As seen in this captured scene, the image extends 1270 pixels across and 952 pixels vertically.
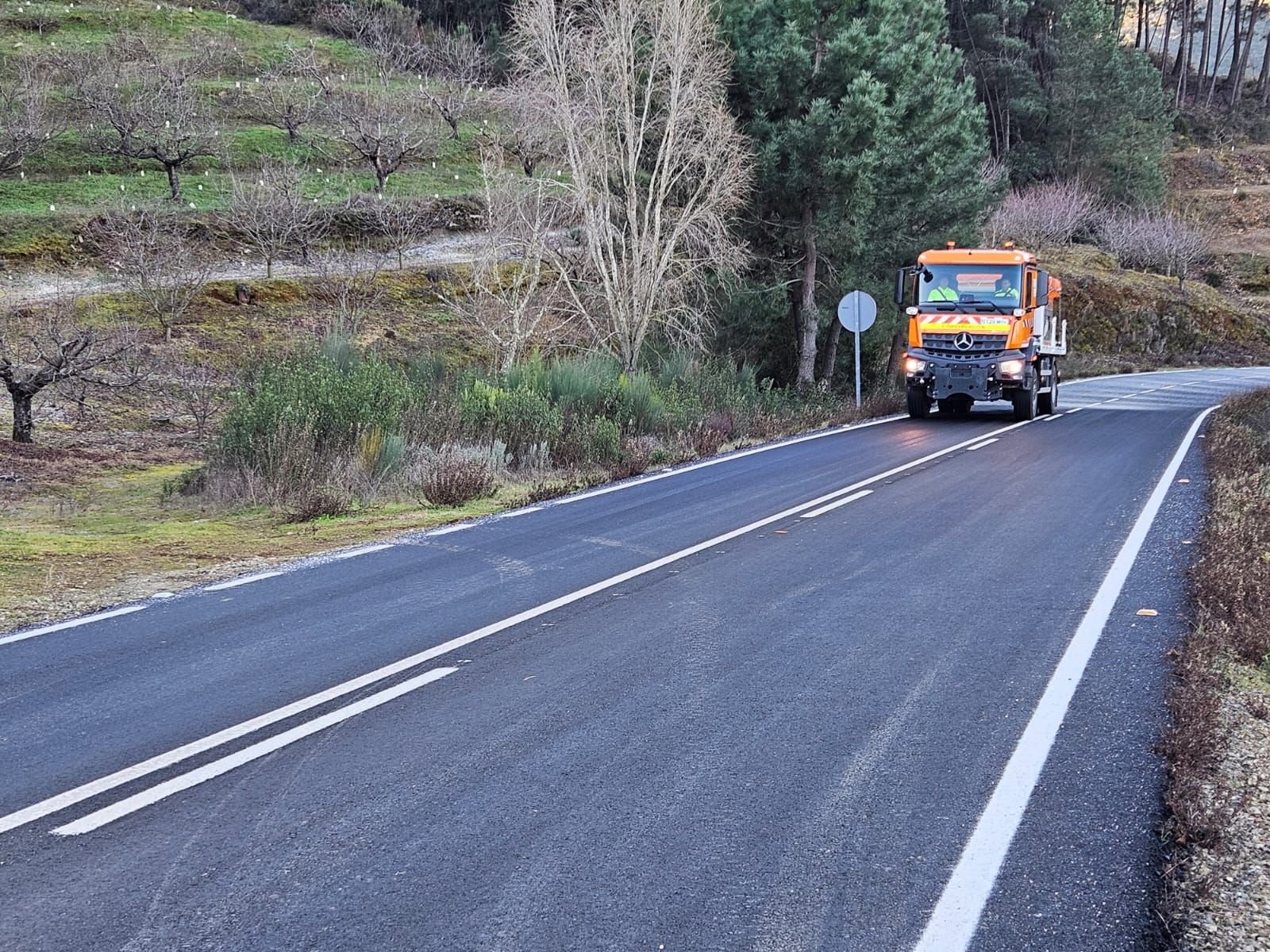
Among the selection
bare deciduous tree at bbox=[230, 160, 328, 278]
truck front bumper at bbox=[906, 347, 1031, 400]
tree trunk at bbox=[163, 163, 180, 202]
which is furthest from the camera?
tree trunk at bbox=[163, 163, 180, 202]

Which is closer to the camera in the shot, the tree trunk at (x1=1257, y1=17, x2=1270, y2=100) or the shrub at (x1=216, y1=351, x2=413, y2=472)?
the shrub at (x1=216, y1=351, x2=413, y2=472)

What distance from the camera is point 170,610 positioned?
313 inches

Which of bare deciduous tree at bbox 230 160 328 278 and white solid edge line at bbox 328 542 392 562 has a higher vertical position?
bare deciduous tree at bbox 230 160 328 278

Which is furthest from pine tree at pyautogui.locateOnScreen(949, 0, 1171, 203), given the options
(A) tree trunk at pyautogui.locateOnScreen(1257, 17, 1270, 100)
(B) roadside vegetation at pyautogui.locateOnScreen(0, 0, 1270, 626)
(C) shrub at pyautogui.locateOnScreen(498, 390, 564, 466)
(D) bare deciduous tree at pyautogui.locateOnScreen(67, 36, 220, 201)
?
(C) shrub at pyautogui.locateOnScreen(498, 390, 564, 466)

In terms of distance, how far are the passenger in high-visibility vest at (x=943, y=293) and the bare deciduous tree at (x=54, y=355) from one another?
52.7ft

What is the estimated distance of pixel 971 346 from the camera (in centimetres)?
2223

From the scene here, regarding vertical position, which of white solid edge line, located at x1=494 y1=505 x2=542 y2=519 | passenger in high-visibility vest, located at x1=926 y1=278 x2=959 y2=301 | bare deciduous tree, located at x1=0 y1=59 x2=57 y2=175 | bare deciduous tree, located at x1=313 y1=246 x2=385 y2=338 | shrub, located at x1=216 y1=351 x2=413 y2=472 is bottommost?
white solid edge line, located at x1=494 y1=505 x2=542 y2=519

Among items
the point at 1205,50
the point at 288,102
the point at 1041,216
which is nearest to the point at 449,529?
the point at 288,102

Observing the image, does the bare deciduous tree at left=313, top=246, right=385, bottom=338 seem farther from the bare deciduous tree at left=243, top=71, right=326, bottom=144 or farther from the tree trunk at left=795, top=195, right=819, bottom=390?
the bare deciduous tree at left=243, top=71, right=326, bottom=144

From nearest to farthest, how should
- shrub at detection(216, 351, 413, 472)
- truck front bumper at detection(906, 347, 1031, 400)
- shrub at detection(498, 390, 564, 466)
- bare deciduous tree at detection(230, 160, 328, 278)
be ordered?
shrub at detection(216, 351, 413, 472) < shrub at detection(498, 390, 564, 466) < truck front bumper at detection(906, 347, 1031, 400) < bare deciduous tree at detection(230, 160, 328, 278)

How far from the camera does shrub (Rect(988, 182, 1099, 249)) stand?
193ft

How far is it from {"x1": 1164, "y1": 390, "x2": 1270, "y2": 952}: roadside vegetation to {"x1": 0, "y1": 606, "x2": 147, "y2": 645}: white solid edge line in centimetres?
662

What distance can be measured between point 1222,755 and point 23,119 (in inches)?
1759

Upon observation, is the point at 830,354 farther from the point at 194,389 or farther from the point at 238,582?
the point at 238,582
